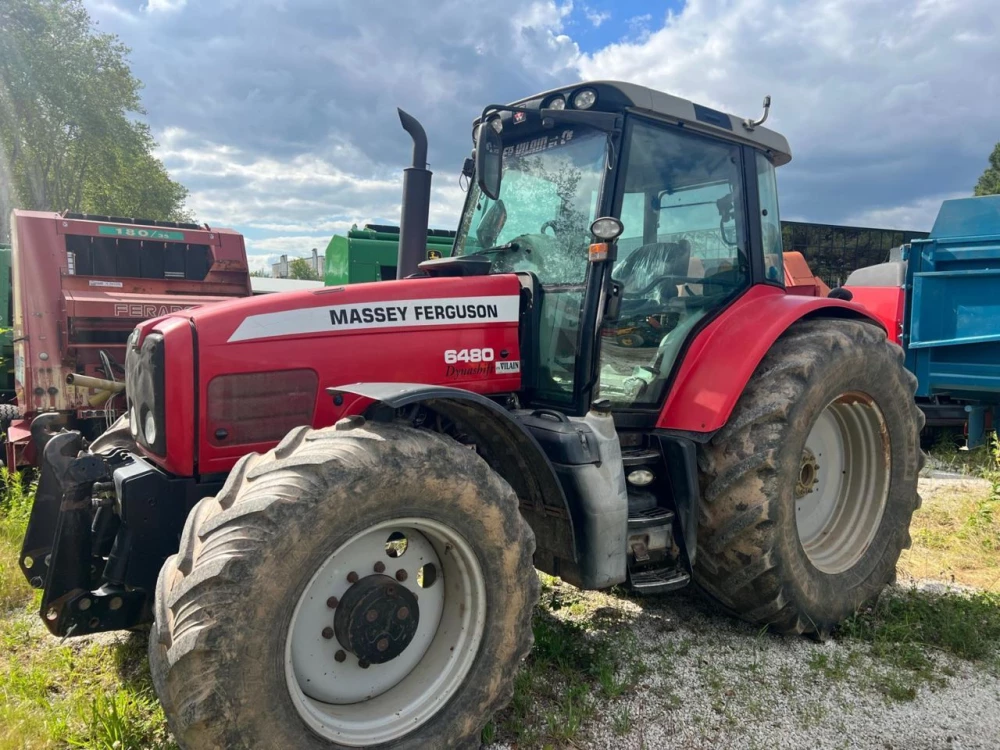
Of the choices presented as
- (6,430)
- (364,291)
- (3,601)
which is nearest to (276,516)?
(364,291)

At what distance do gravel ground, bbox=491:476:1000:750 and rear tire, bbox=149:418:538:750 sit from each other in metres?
0.42

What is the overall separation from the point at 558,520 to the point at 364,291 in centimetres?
123

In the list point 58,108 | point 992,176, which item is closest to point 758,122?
point 58,108

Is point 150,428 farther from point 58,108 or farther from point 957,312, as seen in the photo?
point 58,108

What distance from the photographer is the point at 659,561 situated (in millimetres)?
3230

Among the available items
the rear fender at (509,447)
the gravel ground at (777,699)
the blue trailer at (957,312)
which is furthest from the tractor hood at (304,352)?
the blue trailer at (957,312)

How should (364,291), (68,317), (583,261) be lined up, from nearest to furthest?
(364,291) → (583,261) → (68,317)

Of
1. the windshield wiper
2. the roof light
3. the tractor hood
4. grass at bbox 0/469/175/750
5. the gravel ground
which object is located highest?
the roof light

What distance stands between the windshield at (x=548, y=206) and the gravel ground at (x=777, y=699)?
5.85 ft

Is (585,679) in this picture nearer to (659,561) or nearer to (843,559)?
(659,561)

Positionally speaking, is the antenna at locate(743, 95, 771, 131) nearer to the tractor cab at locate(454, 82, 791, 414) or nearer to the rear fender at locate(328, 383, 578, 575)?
the tractor cab at locate(454, 82, 791, 414)

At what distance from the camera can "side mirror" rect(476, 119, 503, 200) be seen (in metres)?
2.81

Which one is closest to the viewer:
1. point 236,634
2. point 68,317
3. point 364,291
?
point 236,634

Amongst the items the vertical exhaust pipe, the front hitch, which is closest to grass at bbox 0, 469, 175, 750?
the front hitch
